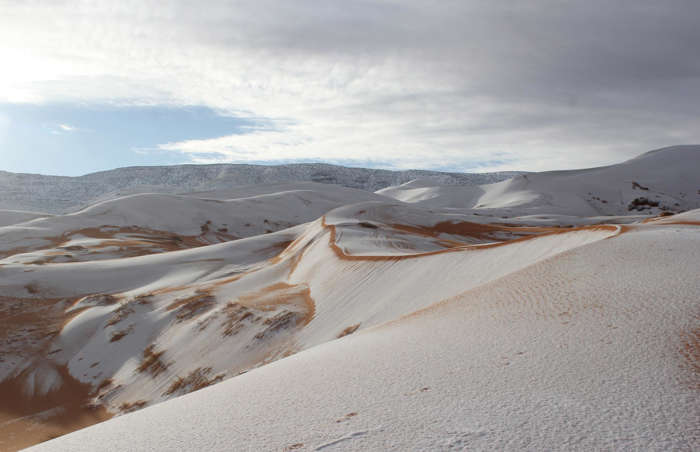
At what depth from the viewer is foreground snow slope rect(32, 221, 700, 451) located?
204 cm

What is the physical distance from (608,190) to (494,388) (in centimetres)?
7935

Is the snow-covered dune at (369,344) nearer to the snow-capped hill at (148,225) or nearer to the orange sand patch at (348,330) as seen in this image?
the orange sand patch at (348,330)

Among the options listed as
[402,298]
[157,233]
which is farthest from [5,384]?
[157,233]

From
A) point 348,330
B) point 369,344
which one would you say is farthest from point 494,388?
point 348,330

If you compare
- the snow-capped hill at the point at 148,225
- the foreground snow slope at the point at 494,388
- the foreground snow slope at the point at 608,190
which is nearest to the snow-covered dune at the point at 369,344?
the foreground snow slope at the point at 494,388

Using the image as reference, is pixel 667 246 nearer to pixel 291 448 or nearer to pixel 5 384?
pixel 291 448

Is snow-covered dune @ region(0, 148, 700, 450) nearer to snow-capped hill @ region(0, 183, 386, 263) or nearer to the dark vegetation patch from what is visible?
the dark vegetation patch

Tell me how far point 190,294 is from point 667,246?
39.1 ft

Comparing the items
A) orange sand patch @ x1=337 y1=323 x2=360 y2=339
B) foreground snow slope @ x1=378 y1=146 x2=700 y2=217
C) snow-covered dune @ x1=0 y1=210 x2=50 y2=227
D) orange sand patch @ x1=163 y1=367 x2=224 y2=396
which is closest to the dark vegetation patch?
orange sand patch @ x1=163 y1=367 x2=224 y2=396

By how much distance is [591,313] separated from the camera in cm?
368

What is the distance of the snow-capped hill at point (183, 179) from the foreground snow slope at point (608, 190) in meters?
57.4

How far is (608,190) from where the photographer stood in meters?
70.9

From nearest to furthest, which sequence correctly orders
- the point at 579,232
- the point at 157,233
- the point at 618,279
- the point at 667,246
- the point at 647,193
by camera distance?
the point at 618,279 → the point at 667,246 → the point at 579,232 → the point at 157,233 → the point at 647,193

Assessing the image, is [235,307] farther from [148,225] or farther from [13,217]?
[13,217]
